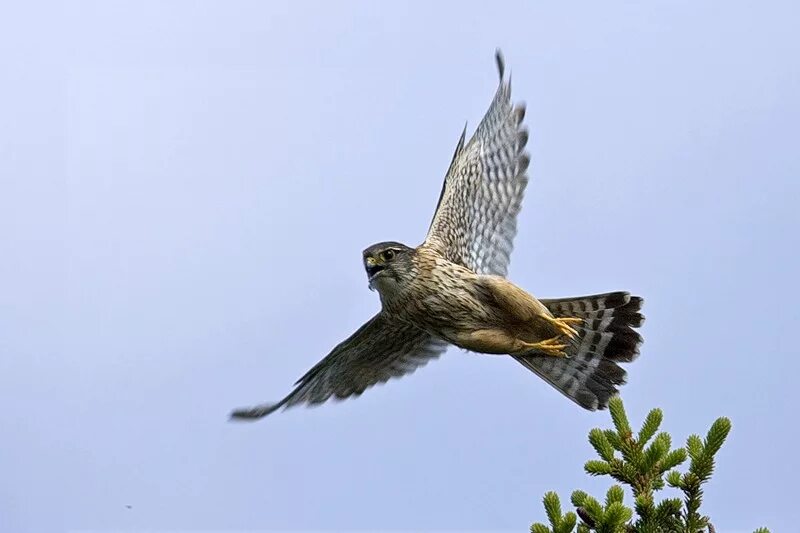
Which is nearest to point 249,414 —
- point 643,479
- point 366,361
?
point 366,361

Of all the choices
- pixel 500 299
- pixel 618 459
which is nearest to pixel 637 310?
pixel 500 299

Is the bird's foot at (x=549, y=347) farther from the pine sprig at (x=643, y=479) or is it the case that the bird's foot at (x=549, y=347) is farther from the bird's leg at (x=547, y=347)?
the pine sprig at (x=643, y=479)

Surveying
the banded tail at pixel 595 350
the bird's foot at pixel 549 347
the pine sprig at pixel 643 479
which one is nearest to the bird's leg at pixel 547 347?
the bird's foot at pixel 549 347

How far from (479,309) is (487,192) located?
1.22 m

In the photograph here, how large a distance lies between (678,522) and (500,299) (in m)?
2.93

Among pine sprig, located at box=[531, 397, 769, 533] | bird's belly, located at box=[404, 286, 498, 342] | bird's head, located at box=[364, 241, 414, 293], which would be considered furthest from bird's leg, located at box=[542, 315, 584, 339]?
pine sprig, located at box=[531, 397, 769, 533]

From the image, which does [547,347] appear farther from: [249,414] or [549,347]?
[249,414]

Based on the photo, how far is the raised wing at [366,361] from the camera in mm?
7504

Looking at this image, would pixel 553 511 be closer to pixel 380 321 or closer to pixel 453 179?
pixel 380 321

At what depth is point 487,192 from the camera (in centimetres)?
775

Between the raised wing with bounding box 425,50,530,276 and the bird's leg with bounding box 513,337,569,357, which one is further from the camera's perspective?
the raised wing with bounding box 425,50,530,276

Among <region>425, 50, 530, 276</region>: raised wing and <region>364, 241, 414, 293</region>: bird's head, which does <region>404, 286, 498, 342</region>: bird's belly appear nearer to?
<region>364, 241, 414, 293</region>: bird's head

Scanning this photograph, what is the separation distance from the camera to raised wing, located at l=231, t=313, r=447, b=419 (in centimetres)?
750

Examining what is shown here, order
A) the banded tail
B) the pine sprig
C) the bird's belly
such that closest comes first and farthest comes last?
the pine sprig → the bird's belly → the banded tail
